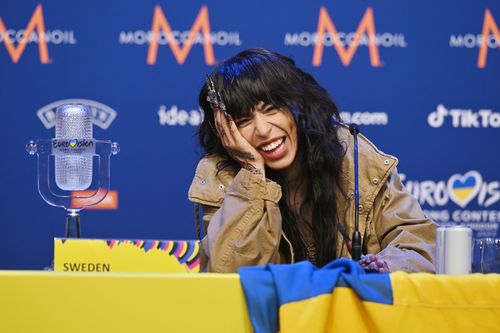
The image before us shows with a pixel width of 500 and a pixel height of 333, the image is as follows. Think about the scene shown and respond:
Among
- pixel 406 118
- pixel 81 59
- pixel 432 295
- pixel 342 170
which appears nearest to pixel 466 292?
pixel 432 295

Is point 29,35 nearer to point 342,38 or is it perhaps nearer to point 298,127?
point 342,38

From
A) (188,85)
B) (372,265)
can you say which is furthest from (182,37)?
(372,265)

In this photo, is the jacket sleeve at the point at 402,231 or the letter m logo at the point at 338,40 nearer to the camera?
the jacket sleeve at the point at 402,231

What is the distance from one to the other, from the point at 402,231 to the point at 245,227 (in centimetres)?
38

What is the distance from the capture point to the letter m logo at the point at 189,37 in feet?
10.3

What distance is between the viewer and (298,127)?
204cm

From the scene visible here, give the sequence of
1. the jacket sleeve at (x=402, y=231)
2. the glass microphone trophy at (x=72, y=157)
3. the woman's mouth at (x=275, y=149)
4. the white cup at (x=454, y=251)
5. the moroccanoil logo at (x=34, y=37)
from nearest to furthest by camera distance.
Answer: the white cup at (x=454, y=251)
the jacket sleeve at (x=402, y=231)
the glass microphone trophy at (x=72, y=157)
the woman's mouth at (x=275, y=149)
the moroccanoil logo at (x=34, y=37)

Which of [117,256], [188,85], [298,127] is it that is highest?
[188,85]

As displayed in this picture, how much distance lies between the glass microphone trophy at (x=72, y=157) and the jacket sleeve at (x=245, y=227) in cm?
30

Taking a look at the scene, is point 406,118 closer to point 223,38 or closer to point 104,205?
point 223,38

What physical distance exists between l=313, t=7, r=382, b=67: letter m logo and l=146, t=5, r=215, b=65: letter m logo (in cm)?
42

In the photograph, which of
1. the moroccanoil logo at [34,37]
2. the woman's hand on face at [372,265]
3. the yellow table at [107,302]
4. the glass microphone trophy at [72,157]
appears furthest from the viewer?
the moroccanoil logo at [34,37]

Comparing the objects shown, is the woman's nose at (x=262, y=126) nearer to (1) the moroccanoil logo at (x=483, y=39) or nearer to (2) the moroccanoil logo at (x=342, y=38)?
(2) the moroccanoil logo at (x=342, y=38)

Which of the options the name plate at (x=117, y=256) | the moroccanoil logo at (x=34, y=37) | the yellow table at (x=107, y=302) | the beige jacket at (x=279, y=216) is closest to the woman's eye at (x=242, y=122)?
the beige jacket at (x=279, y=216)
